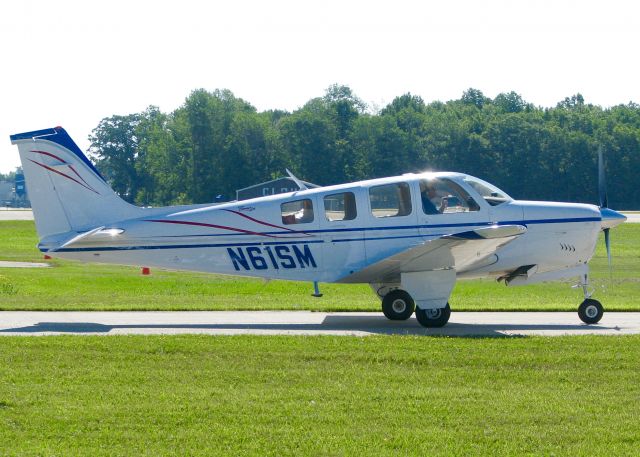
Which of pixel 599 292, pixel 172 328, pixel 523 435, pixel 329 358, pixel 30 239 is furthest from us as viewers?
pixel 30 239

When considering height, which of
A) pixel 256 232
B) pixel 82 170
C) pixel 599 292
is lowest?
pixel 599 292

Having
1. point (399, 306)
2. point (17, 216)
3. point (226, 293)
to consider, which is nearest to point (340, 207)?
point (399, 306)

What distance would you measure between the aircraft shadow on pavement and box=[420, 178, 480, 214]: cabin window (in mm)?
1895

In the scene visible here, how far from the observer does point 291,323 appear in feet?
54.7

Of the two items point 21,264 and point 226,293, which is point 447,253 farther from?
point 21,264

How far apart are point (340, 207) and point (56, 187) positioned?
468 cm

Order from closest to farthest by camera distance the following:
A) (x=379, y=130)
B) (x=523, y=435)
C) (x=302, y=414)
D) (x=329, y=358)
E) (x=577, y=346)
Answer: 1. (x=523, y=435)
2. (x=302, y=414)
3. (x=329, y=358)
4. (x=577, y=346)
5. (x=379, y=130)

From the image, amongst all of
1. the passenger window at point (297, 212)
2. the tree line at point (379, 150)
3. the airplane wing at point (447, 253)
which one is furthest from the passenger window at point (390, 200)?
the tree line at point (379, 150)

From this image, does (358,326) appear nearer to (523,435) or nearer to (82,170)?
(82,170)

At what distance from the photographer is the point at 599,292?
23.2 metres

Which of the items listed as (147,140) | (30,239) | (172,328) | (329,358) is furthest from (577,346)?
(147,140)

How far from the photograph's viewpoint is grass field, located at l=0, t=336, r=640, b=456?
8422mm

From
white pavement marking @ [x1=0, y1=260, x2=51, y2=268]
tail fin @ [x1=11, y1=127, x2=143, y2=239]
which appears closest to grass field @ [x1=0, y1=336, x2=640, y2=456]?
tail fin @ [x1=11, y1=127, x2=143, y2=239]

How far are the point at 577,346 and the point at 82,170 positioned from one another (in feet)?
28.1
